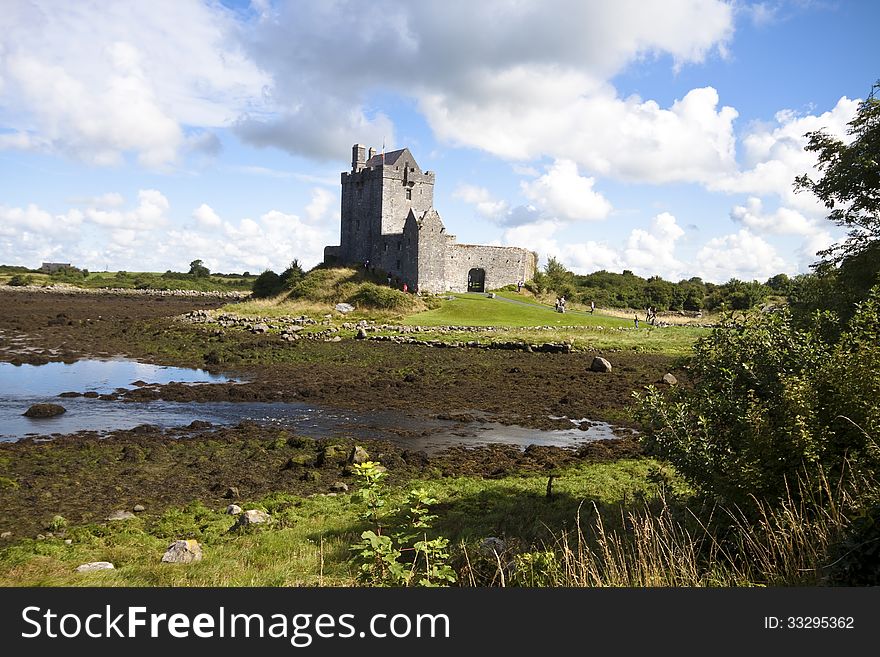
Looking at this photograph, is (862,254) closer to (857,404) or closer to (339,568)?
(857,404)

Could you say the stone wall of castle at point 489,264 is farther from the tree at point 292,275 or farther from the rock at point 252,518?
the rock at point 252,518

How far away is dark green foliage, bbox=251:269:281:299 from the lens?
63.2 meters

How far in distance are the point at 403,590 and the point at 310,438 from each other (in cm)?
1369

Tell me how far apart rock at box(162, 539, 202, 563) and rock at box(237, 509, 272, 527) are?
5.19 feet

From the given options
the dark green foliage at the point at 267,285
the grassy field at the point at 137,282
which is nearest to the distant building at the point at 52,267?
Answer: the grassy field at the point at 137,282

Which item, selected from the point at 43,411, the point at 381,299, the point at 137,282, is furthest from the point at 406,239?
the point at 137,282

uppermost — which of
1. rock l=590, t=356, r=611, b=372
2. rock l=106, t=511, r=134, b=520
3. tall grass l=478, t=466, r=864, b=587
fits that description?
tall grass l=478, t=466, r=864, b=587

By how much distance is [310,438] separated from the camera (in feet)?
60.8

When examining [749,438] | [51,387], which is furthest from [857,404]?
[51,387]

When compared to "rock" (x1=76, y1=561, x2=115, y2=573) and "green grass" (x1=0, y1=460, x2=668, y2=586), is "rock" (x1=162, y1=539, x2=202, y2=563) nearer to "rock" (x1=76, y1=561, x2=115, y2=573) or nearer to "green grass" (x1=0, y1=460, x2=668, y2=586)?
"green grass" (x1=0, y1=460, x2=668, y2=586)

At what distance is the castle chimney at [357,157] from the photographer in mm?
66137

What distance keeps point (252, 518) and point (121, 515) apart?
112 inches

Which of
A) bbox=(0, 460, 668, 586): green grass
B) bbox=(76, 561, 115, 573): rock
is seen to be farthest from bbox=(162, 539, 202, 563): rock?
bbox=(76, 561, 115, 573): rock

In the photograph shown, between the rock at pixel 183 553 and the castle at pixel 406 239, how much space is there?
159ft
